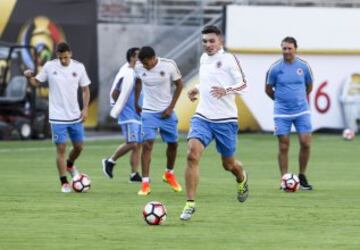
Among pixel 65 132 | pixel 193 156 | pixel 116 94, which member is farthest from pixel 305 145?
pixel 193 156

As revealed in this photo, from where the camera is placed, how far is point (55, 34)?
1486 inches

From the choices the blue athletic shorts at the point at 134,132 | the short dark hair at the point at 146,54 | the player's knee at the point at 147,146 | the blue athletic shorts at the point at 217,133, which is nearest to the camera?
the blue athletic shorts at the point at 217,133

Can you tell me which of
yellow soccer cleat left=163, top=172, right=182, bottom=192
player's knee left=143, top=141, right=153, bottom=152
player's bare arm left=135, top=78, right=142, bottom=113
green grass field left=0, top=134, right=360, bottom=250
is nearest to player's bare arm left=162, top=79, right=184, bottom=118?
player's knee left=143, top=141, right=153, bottom=152

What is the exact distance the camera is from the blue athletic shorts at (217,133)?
15.7 metres

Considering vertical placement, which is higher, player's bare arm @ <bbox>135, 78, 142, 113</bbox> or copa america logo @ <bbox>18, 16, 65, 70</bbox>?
player's bare arm @ <bbox>135, 78, 142, 113</bbox>

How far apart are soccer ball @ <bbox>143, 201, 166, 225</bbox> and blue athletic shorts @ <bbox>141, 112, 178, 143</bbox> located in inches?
186

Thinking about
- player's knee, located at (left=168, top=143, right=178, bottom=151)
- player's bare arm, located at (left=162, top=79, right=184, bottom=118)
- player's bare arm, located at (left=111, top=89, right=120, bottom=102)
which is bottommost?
player's knee, located at (left=168, top=143, right=178, bottom=151)

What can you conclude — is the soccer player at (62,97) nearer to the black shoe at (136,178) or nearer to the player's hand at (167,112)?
the player's hand at (167,112)

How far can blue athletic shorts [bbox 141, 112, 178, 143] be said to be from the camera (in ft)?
63.0

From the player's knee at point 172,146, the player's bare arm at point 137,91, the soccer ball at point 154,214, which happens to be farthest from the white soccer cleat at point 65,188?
the soccer ball at point 154,214

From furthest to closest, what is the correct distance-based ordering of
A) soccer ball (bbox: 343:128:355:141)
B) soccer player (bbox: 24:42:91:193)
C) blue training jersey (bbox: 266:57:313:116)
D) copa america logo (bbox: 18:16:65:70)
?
A: copa america logo (bbox: 18:16:65:70) → soccer ball (bbox: 343:128:355:141) → blue training jersey (bbox: 266:57:313:116) → soccer player (bbox: 24:42:91:193)

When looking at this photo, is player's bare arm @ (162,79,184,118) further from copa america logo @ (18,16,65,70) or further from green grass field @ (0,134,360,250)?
copa america logo @ (18,16,65,70)

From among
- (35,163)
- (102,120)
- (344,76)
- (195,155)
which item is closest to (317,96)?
(344,76)

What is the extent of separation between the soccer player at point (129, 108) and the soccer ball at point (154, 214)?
274 inches
